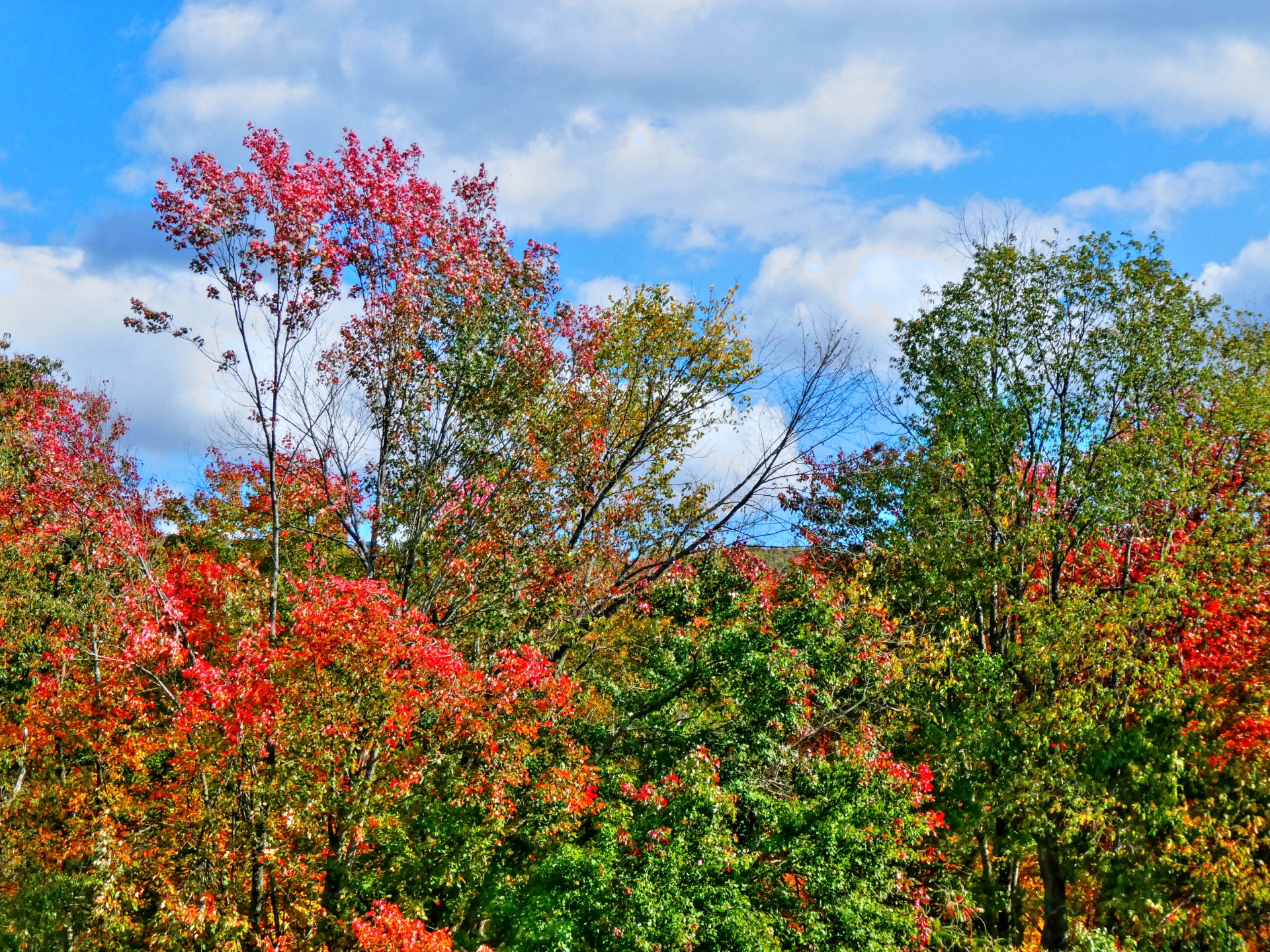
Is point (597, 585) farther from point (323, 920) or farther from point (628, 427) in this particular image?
point (323, 920)

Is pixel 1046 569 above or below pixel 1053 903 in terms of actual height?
above

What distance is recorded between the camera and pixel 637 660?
21.0m

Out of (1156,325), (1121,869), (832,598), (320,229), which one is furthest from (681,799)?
(1156,325)

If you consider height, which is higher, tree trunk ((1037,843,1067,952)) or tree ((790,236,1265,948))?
tree ((790,236,1265,948))

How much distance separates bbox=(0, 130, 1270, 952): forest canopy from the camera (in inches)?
531

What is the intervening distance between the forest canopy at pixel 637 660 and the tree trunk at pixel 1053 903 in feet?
0.28

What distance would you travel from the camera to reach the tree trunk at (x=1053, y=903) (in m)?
17.7

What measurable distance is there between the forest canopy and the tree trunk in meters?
0.09

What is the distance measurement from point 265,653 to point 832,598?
11.1 metres

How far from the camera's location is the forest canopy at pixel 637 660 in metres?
13.5

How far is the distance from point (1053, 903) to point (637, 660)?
1049 centimetres

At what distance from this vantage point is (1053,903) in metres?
17.8

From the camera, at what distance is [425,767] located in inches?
572

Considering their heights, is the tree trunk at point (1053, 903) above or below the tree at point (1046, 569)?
below
